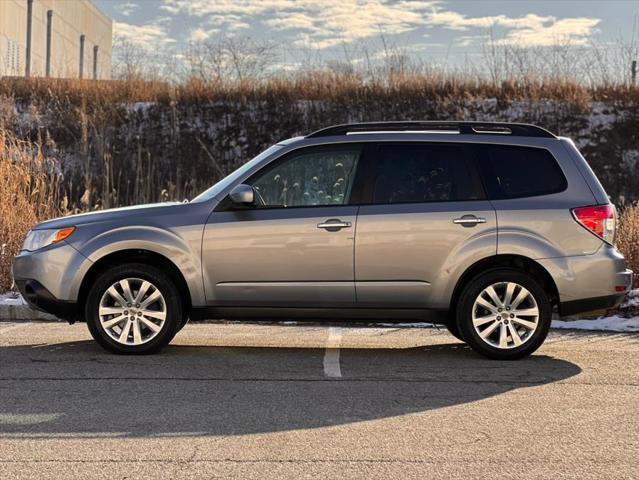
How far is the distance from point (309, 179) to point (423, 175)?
3.17ft

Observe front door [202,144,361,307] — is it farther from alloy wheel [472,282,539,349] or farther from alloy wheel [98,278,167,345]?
alloy wheel [472,282,539,349]

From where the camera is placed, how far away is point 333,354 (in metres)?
8.31

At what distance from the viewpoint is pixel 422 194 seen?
7926mm

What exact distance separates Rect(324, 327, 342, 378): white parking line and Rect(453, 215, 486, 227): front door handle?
5.05ft

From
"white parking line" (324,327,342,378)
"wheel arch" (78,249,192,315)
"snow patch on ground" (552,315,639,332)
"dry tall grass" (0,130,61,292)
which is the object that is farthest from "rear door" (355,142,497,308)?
"dry tall grass" (0,130,61,292)

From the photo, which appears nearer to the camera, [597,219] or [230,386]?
[230,386]

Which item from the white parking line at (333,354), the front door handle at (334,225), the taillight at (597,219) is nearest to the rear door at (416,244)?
the front door handle at (334,225)

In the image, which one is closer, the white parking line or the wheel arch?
the white parking line

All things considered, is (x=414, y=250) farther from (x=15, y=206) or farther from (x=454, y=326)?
(x=15, y=206)

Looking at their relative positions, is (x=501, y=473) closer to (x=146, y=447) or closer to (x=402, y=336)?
(x=146, y=447)

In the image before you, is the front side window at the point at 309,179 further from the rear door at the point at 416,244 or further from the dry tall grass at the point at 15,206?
the dry tall grass at the point at 15,206

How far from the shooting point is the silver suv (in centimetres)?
781

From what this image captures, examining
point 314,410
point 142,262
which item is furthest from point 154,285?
point 314,410

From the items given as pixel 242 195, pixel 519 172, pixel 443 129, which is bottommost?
pixel 242 195
